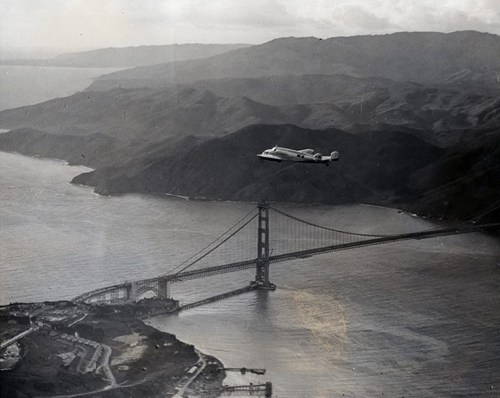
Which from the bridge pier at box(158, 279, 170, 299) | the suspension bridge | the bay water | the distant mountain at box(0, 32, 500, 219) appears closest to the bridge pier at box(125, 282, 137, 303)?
the suspension bridge

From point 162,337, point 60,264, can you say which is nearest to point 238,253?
point 60,264

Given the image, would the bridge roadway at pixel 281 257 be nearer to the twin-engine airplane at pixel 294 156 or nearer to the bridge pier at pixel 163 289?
the bridge pier at pixel 163 289

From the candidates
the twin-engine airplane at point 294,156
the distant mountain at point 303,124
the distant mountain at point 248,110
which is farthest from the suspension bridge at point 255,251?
the distant mountain at point 248,110

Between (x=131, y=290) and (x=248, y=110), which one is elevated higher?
(x=248, y=110)

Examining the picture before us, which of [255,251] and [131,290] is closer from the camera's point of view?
[131,290]

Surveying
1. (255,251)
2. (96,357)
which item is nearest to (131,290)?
(96,357)

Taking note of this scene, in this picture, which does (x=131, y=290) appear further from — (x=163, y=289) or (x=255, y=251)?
(x=255, y=251)
